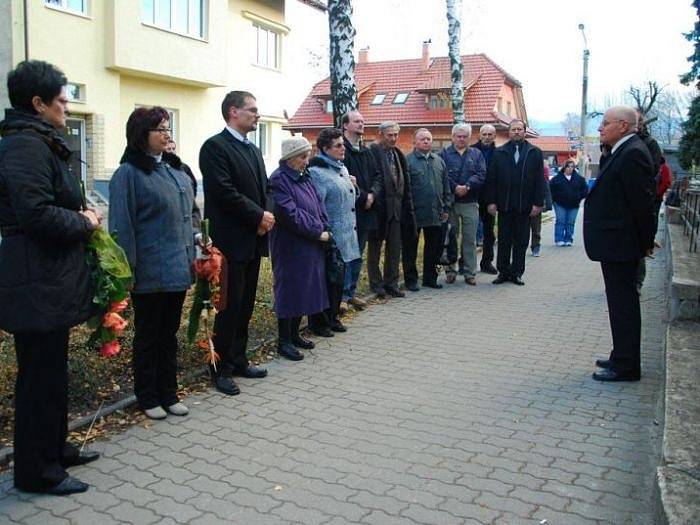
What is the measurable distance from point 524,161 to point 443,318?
3043 mm

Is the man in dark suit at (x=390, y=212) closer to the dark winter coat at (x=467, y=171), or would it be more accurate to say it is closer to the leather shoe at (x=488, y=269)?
the dark winter coat at (x=467, y=171)

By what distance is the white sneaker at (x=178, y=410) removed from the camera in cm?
499

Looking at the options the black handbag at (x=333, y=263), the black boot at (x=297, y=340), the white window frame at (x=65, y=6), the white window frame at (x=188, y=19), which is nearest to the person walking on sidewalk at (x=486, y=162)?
the black handbag at (x=333, y=263)

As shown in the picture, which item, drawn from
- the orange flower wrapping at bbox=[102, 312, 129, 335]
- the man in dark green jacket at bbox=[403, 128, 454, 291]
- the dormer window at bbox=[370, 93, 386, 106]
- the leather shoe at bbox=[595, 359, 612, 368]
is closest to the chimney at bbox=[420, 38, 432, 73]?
the dormer window at bbox=[370, 93, 386, 106]

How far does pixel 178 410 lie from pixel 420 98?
127ft

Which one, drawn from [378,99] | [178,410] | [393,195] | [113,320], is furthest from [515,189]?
[378,99]

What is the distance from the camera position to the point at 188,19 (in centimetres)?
2066

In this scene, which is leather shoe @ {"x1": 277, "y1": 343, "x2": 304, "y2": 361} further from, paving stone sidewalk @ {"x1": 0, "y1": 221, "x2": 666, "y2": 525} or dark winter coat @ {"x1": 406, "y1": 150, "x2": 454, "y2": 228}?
dark winter coat @ {"x1": 406, "y1": 150, "x2": 454, "y2": 228}

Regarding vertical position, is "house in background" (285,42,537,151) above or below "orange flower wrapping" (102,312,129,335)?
above

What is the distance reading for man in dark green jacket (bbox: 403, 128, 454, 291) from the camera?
377 inches

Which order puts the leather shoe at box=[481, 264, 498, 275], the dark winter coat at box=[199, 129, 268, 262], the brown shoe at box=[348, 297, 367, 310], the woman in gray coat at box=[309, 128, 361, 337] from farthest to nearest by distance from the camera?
the leather shoe at box=[481, 264, 498, 275] → the brown shoe at box=[348, 297, 367, 310] → the woman in gray coat at box=[309, 128, 361, 337] → the dark winter coat at box=[199, 129, 268, 262]

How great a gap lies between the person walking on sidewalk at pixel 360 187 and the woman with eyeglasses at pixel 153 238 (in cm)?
344

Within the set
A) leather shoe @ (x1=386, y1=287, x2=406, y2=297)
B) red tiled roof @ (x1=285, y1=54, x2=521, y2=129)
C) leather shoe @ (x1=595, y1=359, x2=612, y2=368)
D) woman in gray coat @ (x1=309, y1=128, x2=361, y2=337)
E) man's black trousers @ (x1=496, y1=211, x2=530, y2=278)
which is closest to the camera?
leather shoe @ (x1=595, y1=359, x2=612, y2=368)

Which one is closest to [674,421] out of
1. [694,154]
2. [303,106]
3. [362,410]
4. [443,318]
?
[362,410]
